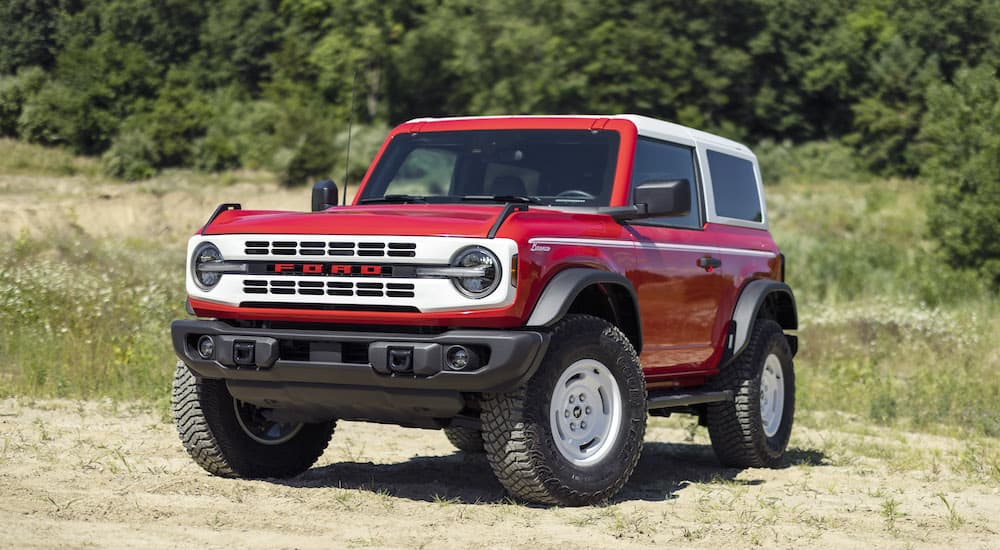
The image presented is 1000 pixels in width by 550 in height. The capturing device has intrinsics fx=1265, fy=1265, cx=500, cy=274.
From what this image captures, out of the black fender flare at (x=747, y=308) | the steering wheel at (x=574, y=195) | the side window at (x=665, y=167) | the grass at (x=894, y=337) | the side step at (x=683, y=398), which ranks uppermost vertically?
the side window at (x=665, y=167)

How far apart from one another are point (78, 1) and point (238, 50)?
2599cm

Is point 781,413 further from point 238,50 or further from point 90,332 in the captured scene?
point 238,50

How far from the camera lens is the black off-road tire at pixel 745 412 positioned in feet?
27.5

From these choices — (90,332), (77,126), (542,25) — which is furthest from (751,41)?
(90,332)

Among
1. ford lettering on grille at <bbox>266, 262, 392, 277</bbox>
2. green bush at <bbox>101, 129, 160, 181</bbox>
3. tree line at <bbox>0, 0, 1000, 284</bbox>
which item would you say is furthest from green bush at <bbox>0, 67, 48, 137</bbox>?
tree line at <bbox>0, 0, 1000, 284</bbox>

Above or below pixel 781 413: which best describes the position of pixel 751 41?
above

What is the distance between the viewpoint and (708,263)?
25.7 ft

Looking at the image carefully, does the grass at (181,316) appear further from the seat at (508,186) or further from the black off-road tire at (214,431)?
the seat at (508,186)

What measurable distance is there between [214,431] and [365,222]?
5.25ft

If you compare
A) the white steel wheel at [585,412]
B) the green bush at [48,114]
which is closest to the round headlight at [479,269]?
the white steel wheel at [585,412]

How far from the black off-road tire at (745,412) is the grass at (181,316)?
4.88 ft

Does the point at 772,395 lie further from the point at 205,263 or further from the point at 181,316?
the point at 181,316

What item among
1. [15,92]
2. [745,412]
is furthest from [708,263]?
[15,92]

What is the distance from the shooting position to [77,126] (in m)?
29.1
